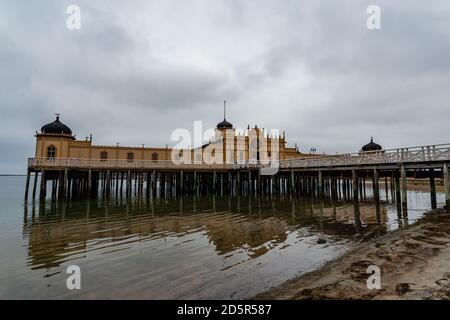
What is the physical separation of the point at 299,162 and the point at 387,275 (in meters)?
20.9

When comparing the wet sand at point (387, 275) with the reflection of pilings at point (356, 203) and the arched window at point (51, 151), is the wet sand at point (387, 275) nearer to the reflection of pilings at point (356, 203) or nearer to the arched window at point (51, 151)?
the reflection of pilings at point (356, 203)

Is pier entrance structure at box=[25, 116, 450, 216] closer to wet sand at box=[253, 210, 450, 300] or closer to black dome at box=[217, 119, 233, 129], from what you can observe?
black dome at box=[217, 119, 233, 129]

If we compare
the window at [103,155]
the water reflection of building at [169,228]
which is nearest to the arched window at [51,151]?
the window at [103,155]

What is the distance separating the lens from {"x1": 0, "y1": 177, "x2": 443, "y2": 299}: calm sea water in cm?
682

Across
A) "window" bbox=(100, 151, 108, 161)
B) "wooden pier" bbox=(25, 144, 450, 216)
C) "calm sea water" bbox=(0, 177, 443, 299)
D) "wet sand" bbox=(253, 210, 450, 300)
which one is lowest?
"calm sea water" bbox=(0, 177, 443, 299)

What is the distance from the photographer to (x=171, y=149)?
3975cm

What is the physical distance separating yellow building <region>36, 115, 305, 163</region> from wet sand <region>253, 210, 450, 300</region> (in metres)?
31.1

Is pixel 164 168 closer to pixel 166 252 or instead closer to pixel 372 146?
pixel 166 252

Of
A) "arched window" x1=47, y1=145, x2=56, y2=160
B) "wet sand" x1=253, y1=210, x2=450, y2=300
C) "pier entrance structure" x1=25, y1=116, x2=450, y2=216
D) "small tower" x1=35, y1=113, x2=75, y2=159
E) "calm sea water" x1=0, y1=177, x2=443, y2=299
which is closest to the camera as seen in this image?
"wet sand" x1=253, y1=210, x2=450, y2=300

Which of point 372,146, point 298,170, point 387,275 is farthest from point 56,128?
point 372,146

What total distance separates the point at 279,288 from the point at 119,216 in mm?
14365

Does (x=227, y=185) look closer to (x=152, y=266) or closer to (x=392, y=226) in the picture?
(x=392, y=226)

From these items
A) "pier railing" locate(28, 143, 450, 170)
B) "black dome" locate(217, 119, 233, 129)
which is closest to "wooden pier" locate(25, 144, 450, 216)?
"pier railing" locate(28, 143, 450, 170)
